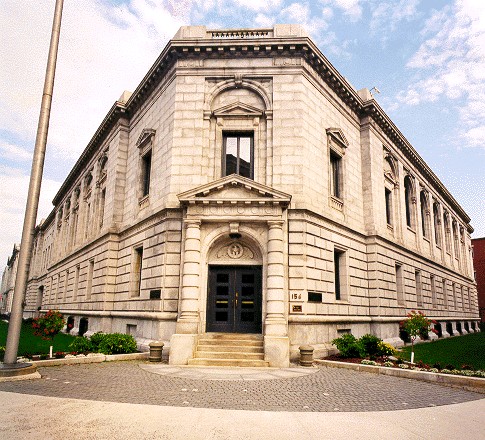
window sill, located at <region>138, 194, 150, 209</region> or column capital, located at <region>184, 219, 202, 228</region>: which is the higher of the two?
window sill, located at <region>138, 194, 150, 209</region>

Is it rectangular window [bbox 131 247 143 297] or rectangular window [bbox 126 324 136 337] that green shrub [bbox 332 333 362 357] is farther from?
rectangular window [bbox 131 247 143 297]

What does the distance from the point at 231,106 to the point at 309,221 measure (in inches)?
263

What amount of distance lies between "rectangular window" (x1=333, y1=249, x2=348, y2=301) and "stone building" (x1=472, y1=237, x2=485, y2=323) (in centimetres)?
5268

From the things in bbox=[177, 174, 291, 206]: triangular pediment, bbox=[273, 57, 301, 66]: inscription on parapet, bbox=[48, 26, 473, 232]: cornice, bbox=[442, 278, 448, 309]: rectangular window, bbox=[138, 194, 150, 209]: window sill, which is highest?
bbox=[48, 26, 473, 232]: cornice

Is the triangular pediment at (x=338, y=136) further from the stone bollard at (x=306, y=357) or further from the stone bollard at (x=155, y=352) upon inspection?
the stone bollard at (x=155, y=352)

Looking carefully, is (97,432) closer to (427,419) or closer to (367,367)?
(427,419)

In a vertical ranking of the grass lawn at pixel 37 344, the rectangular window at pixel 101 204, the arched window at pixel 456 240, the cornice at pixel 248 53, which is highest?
the cornice at pixel 248 53

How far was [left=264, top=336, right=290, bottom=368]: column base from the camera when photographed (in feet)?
47.1

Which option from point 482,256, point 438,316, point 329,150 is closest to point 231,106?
point 329,150

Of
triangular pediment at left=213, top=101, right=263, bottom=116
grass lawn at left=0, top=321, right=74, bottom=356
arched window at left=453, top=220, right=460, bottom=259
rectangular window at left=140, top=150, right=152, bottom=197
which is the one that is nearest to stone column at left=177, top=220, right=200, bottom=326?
triangular pediment at left=213, top=101, right=263, bottom=116

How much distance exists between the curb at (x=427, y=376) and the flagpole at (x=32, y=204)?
10.7m

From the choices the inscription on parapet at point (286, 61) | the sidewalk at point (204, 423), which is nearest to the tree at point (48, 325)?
the sidewalk at point (204, 423)

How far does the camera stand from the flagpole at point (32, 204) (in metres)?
10.9

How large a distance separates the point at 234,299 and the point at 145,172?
376 inches
